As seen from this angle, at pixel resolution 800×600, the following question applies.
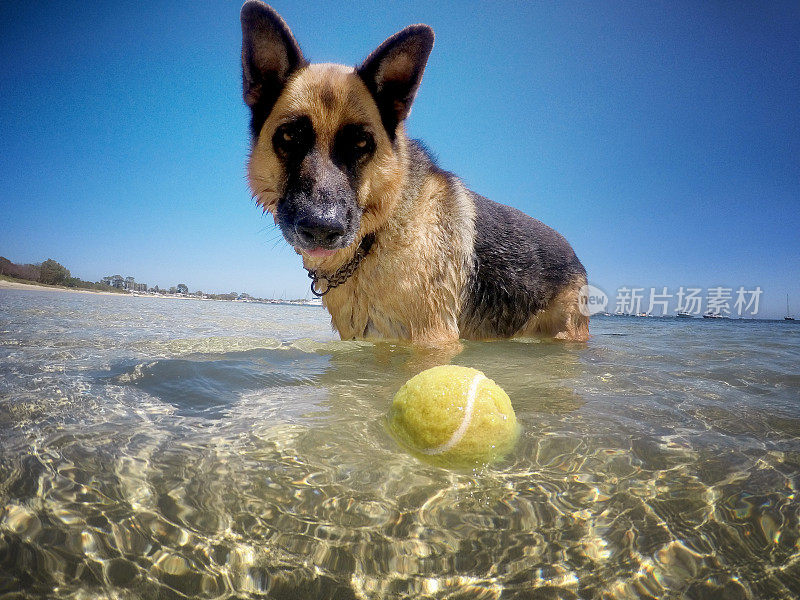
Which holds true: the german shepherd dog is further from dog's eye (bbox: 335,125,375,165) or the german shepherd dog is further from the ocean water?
the ocean water

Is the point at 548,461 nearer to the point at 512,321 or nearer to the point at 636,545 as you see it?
the point at 636,545

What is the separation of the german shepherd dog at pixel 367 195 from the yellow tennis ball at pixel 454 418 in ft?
4.65

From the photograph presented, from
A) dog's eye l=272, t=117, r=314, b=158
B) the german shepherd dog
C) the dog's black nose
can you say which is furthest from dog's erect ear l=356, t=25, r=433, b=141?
the dog's black nose

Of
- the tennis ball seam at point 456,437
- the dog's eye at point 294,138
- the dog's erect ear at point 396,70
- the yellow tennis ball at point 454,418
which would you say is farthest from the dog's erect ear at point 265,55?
the tennis ball seam at point 456,437

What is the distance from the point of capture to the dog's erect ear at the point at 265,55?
116 inches

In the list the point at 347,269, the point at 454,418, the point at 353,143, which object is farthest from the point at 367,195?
the point at 454,418

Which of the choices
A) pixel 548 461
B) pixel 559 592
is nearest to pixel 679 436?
pixel 548 461

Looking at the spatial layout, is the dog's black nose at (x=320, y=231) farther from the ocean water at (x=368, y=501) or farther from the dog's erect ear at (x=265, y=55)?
the dog's erect ear at (x=265, y=55)

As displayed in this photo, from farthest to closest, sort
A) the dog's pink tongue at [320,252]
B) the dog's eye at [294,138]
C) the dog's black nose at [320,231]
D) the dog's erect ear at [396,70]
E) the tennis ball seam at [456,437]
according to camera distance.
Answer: the dog's erect ear at [396,70] → the dog's eye at [294,138] → the dog's pink tongue at [320,252] → the dog's black nose at [320,231] → the tennis ball seam at [456,437]

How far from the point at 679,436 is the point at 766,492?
A: 1.44 feet

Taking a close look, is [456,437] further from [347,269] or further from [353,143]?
[353,143]

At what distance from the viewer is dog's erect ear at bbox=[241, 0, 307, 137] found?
295 centimetres

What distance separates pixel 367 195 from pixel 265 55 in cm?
143

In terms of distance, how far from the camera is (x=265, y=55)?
304 centimetres
